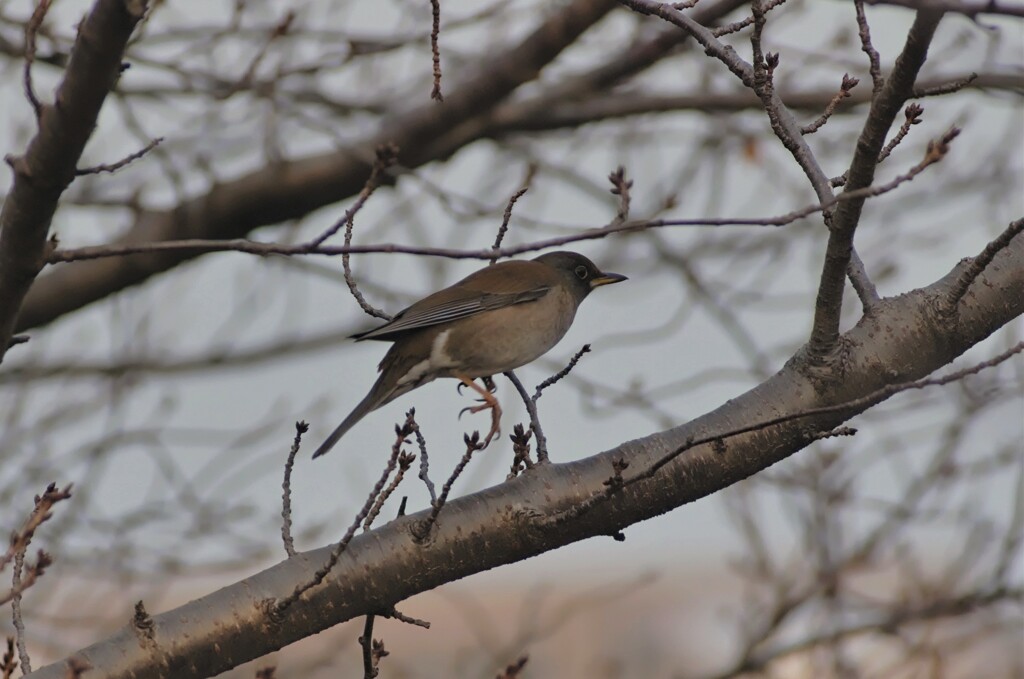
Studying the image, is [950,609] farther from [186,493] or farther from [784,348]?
[186,493]

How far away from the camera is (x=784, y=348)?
26.4 feet

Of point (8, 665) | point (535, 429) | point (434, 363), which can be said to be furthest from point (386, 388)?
point (8, 665)

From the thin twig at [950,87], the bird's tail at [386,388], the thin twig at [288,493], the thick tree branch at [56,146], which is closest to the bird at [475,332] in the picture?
the bird's tail at [386,388]

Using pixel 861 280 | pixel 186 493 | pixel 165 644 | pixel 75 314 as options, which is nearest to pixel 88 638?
pixel 186 493

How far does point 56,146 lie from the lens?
8.70 feet

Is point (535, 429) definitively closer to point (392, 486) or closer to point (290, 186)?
point (392, 486)

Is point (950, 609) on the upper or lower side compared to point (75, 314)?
Answer: lower

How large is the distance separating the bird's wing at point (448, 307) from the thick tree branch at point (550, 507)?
5.65ft

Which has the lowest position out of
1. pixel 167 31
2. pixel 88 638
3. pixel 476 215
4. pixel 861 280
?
pixel 861 280

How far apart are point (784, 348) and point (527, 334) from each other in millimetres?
2810

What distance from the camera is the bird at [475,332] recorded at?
5.43 meters

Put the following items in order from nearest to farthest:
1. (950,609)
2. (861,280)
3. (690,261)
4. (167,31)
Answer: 1. (861,280)
2. (950,609)
3. (167,31)
4. (690,261)

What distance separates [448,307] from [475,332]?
246 millimetres

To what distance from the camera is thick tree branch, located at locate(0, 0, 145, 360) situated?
8.34 ft
